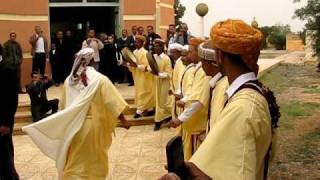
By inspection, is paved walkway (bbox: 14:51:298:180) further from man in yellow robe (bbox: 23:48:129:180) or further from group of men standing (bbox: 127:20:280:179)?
group of men standing (bbox: 127:20:280:179)

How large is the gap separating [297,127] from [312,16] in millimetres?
2779

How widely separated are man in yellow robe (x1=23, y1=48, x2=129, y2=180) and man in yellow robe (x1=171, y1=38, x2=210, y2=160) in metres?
0.80

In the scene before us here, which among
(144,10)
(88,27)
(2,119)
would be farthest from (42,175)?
(88,27)

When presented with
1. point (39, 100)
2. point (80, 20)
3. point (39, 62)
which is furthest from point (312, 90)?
point (39, 100)

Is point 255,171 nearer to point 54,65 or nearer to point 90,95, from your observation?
point 90,95

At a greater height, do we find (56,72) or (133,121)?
(56,72)

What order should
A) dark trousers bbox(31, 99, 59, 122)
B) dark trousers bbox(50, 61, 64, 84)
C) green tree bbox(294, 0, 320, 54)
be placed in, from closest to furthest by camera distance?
green tree bbox(294, 0, 320, 54)
dark trousers bbox(31, 99, 59, 122)
dark trousers bbox(50, 61, 64, 84)

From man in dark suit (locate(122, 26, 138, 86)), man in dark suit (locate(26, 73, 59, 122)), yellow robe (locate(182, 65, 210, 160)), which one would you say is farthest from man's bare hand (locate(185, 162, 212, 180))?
man in dark suit (locate(122, 26, 138, 86))

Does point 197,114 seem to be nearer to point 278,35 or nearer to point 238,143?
point 238,143

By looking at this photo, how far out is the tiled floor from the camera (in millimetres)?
8023

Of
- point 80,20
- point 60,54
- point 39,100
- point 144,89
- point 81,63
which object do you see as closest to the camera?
point 81,63

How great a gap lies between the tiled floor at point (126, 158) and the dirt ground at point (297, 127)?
184 cm

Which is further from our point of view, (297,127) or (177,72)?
(297,127)

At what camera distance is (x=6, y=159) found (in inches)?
259
